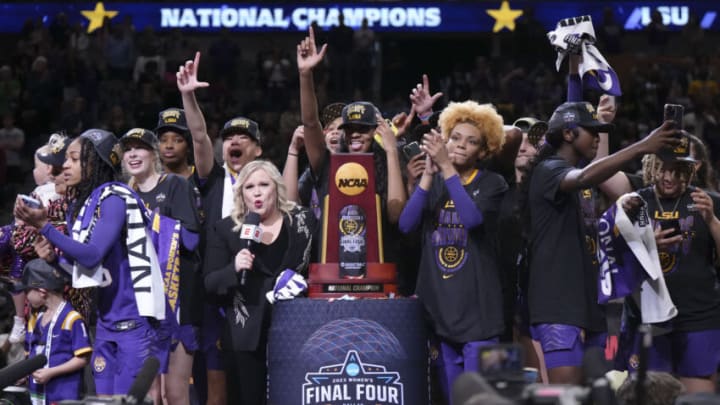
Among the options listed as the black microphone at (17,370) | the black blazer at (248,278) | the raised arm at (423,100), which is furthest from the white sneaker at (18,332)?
the black microphone at (17,370)

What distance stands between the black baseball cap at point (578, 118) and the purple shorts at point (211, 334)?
2.10 metres

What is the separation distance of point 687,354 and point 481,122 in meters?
1.66

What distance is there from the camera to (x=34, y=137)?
16.2m

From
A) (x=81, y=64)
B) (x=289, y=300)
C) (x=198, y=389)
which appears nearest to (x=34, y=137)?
(x=81, y=64)

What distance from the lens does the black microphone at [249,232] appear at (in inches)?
238

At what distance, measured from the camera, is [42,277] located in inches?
245

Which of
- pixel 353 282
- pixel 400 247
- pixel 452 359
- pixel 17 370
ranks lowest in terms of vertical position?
pixel 452 359

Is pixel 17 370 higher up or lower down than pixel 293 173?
lower down

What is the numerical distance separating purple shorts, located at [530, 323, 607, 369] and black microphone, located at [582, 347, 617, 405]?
254cm

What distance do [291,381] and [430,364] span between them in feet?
2.50

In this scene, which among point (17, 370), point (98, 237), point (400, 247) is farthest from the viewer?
point (400, 247)

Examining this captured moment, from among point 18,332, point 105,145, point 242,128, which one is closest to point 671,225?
point 242,128

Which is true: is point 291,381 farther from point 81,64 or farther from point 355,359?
point 81,64

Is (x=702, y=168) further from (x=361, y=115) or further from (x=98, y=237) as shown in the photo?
(x=98, y=237)
